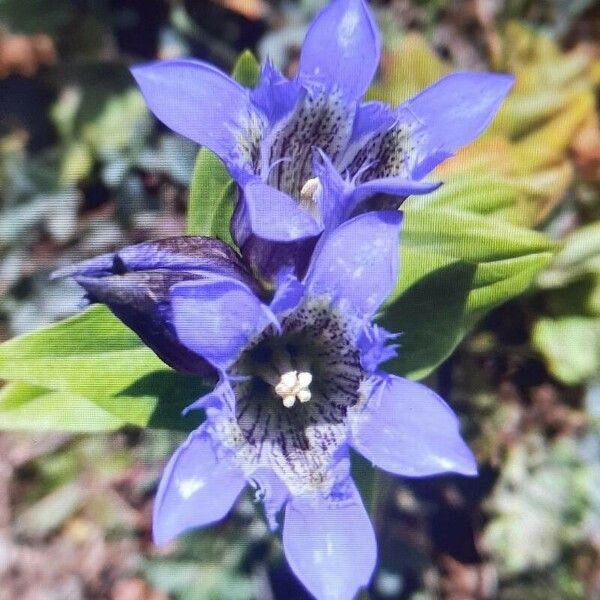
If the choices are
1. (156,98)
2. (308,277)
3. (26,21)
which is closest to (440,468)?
(308,277)

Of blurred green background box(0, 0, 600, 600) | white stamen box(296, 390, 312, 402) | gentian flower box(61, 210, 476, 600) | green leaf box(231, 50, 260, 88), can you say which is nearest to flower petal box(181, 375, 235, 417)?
gentian flower box(61, 210, 476, 600)

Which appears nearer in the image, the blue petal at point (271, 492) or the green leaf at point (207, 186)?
the blue petal at point (271, 492)

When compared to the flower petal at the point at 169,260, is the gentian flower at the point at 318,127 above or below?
above

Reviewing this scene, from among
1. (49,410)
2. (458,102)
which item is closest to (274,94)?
(458,102)

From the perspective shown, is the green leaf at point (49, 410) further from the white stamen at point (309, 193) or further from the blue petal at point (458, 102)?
the blue petal at point (458, 102)

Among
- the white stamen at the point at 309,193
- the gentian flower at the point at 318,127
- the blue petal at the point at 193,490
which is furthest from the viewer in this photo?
the white stamen at the point at 309,193

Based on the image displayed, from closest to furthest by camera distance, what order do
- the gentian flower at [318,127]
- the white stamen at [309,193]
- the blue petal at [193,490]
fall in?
the blue petal at [193,490] < the gentian flower at [318,127] < the white stamen at [309,193]

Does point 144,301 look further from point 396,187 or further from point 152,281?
point 396,187

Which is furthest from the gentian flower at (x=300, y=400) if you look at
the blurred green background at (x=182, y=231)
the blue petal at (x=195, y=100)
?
the blurred green background at (x=182, y=231)

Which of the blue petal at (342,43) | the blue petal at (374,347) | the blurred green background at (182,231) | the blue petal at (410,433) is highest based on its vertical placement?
the blue petal at (342,43)
